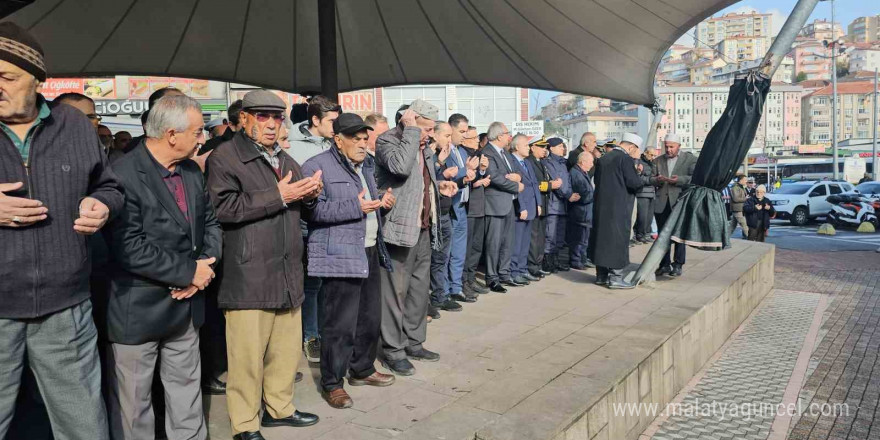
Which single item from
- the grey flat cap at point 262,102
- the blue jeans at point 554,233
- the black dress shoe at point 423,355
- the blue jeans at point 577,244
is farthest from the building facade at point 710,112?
the grey flat cap at point 262,102

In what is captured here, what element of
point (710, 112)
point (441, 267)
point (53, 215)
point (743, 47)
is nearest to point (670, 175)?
point (441, 267)

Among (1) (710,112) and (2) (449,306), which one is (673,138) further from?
(1) (710,112)

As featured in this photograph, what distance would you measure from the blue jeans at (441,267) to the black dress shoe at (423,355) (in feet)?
5.20

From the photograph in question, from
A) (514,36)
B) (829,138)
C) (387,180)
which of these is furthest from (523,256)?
(829,138)

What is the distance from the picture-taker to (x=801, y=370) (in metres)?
6.09

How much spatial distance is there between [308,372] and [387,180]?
147 centimetres

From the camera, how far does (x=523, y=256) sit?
780 cm

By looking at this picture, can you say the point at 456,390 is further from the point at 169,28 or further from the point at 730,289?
the point at 730,289

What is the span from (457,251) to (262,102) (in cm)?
365

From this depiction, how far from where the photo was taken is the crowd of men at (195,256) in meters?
2.25

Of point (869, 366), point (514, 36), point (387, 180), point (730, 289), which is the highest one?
point (514, 36)

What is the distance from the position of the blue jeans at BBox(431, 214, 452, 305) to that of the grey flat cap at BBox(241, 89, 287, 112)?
3034 millimetres

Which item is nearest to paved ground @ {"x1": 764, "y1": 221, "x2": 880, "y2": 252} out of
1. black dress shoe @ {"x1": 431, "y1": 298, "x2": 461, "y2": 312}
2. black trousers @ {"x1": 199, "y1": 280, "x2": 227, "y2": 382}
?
black dress shoe @ {"x1": 431, "y1": 298, "x2": 461, "y2": 312}

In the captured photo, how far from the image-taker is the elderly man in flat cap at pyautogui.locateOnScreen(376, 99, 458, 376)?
14.1 feet
